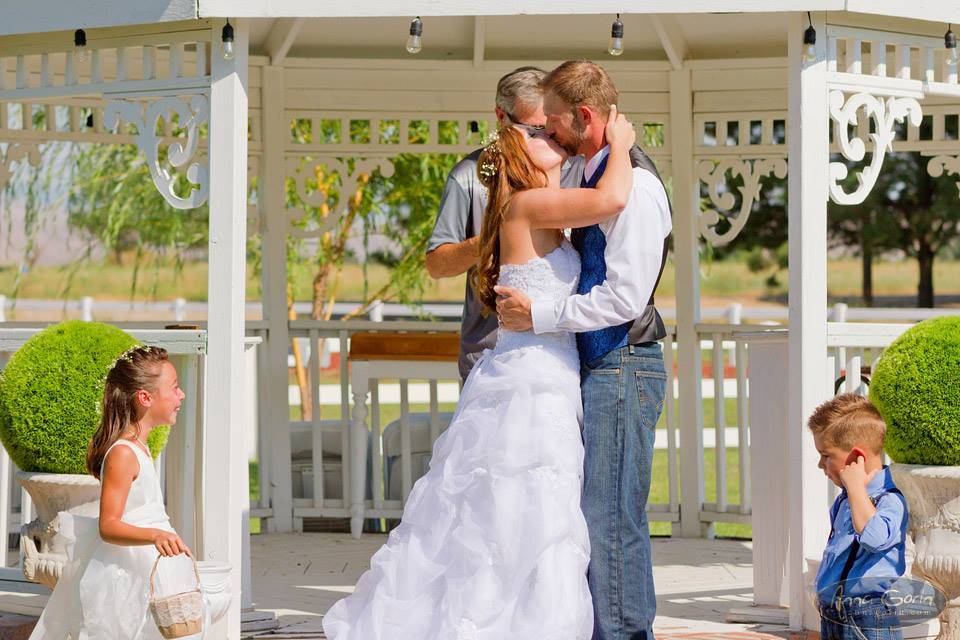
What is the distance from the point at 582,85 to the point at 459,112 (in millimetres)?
3981

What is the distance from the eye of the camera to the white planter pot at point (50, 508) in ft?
16.0

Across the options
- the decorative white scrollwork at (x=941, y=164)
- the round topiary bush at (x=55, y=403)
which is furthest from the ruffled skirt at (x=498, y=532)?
the decorative white scrollwork at (x=941, y=164)

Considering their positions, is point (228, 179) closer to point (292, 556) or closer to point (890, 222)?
point (292, 556)

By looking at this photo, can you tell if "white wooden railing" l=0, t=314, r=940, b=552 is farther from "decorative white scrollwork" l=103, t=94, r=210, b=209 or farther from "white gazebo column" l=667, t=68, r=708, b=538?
"decorative white scrollwork" l=103, t=94, r=210, b=209

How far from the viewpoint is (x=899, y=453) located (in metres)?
4.79

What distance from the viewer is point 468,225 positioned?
4.91 meters

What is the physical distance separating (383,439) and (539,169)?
14.0 ft

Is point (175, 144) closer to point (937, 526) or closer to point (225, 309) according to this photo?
point (225, 309)

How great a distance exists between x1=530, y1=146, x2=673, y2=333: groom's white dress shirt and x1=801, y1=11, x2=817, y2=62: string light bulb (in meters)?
1.46

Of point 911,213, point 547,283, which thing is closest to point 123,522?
point 547,283

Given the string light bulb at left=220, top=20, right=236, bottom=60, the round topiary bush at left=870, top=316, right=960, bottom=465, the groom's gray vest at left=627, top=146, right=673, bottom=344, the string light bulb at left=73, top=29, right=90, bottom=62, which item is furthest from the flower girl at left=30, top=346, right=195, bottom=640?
the round topiary bush at left=870, top=316, right=960, bottom=465

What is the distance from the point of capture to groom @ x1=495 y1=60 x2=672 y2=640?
3.95 metres

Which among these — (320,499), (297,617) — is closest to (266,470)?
(320,499)

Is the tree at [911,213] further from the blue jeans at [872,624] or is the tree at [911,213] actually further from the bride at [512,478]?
the bride at [512,478]
